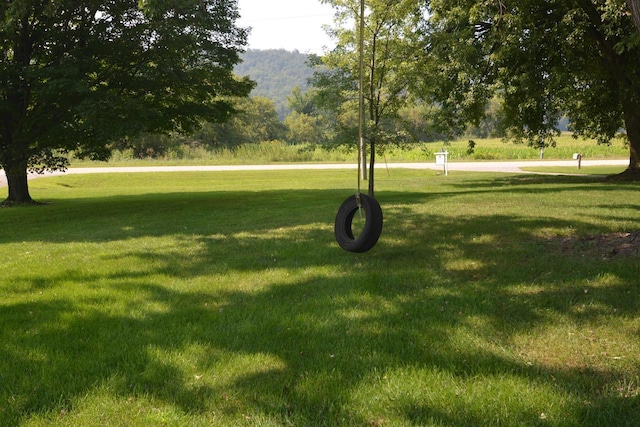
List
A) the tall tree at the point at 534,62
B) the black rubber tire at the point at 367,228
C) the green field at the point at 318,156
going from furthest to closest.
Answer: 1. the green field at the point at 318,156
2. the tall tree at the point at 534,62
3. the black rubber tire at the point at 367,228

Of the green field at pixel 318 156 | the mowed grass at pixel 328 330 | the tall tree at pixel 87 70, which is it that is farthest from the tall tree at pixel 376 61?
the green field at pixel 318 156

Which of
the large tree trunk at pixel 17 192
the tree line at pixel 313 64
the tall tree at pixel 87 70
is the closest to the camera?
the tall tree at pixel 87 70

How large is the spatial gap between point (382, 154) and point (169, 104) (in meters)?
7.26

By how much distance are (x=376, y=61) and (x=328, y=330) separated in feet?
40.5

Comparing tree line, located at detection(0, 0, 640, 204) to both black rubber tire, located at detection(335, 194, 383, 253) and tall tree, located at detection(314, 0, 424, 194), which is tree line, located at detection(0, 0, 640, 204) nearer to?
tall tree, located at detection(314, 0, 424, 194)

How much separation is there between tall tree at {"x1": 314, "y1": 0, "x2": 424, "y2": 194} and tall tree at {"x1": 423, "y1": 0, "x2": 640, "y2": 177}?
0.98m

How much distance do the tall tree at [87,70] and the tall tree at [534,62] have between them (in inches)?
284

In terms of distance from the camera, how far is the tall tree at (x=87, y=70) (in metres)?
13.5

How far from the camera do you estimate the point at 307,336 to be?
4.31 meters

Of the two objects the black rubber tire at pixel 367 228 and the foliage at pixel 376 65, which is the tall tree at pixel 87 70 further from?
the black rubber tire at pixel 367 228

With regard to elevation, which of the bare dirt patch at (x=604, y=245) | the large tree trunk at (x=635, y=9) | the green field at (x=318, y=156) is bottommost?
the bare dirt patch at (x=604, y=245)

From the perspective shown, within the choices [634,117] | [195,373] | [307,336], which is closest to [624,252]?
[307,336]

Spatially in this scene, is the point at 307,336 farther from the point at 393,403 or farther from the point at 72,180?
the point at 72,180

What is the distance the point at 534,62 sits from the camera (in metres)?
19.4
